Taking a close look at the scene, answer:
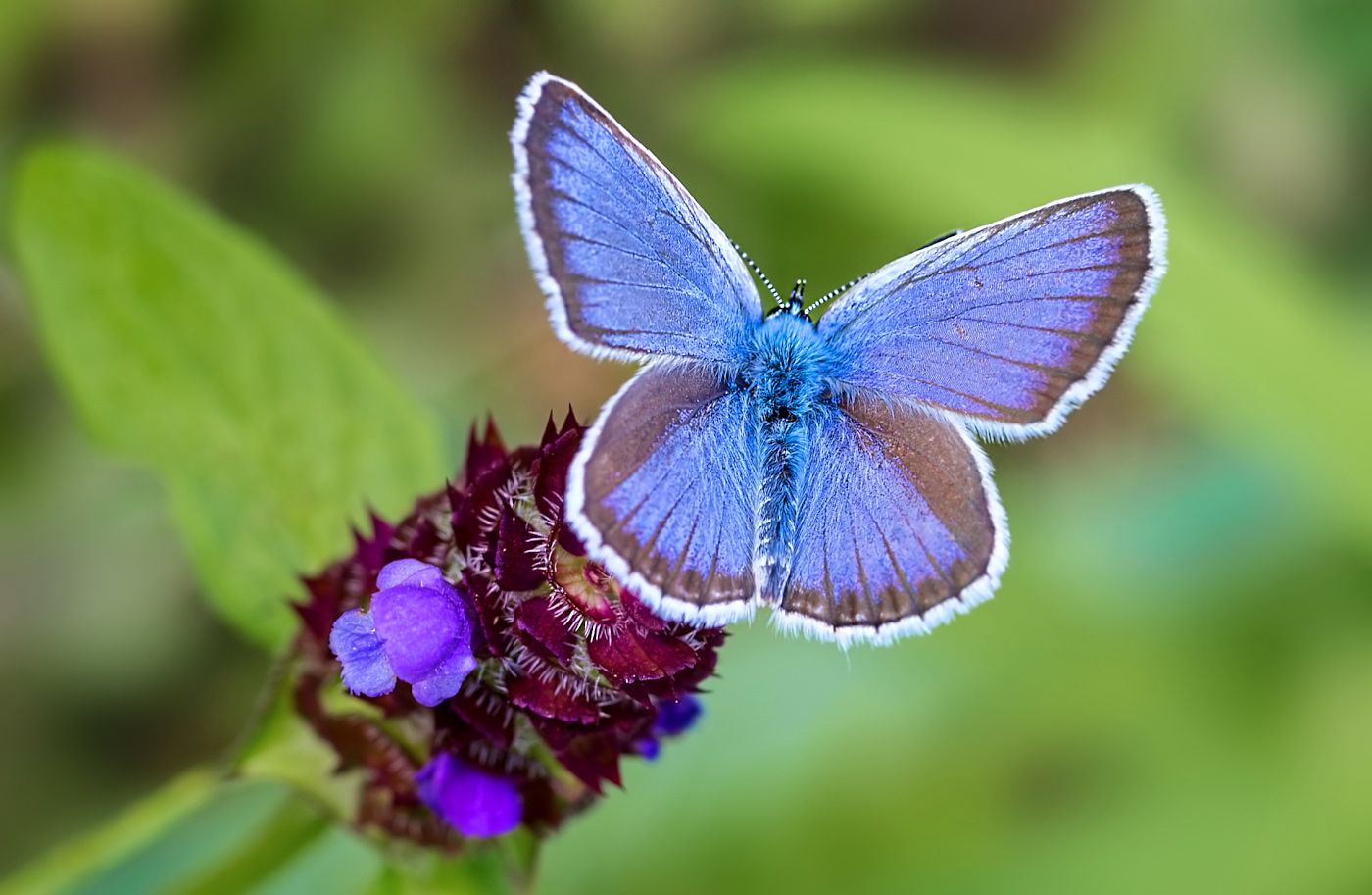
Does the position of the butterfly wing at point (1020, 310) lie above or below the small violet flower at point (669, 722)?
above

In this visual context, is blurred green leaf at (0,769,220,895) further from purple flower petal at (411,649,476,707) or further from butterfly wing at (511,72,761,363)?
butterfly wing at (511,72,761,363)

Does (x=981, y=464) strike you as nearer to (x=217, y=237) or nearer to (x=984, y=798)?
(x=217, y=237)

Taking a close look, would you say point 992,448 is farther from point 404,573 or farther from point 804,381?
point 404,573

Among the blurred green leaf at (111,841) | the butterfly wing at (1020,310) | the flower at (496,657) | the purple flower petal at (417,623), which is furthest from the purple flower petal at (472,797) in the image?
the butterfly wing at (1020,310)

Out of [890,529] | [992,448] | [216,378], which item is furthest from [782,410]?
[992,448]

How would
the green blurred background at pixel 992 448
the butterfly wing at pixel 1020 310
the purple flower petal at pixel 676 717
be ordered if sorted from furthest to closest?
the green blurred background at pixel 992 448
the purple flower petal at pixel 676 717
the butterfly wing at pixel 1020 310

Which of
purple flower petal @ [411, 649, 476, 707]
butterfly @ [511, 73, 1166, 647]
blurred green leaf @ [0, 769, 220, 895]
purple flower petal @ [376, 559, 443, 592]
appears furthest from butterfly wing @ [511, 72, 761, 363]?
blurred green leaf @ [0, 769, 220, 895]

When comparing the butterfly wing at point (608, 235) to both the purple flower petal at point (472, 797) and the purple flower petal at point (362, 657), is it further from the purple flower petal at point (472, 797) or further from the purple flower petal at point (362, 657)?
the purple flower petal at point (472, 797)

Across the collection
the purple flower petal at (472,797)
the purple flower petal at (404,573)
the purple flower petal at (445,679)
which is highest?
the purple flower petal at (404,573)
